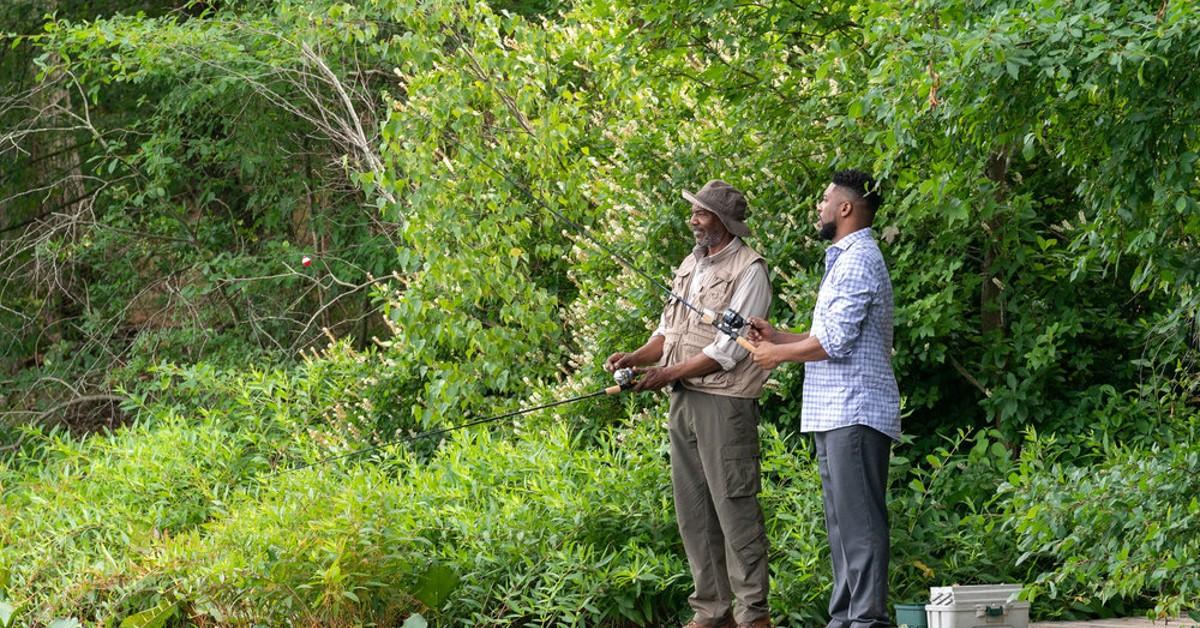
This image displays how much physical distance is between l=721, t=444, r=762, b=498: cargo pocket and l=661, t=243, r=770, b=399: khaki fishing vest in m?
0.19

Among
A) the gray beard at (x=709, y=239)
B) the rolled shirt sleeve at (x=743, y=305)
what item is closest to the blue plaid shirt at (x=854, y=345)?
the rolled shirt sleeve at (x=743, y=305)

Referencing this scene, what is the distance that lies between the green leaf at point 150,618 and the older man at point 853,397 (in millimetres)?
2710

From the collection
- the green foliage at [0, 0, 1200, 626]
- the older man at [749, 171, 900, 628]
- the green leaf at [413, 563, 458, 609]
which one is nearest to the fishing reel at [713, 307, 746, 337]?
the older man at [749, 171, 900, 628]

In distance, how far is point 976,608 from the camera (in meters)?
4.67

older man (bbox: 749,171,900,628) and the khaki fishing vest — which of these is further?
the khaki fishing vest

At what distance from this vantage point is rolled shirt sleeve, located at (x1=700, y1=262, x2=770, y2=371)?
209 inches

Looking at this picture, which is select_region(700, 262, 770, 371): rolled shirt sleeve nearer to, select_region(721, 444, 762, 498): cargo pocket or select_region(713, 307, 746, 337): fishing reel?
select_region(713, 307, 746, 337): fishing reel

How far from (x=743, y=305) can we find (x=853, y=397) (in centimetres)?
68

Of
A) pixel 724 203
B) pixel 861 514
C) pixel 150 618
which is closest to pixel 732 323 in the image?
pixel 724 203

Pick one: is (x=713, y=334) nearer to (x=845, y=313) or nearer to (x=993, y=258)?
(x=845, y=313)

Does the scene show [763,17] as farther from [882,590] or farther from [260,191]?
[260,191]

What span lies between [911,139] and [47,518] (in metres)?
5.17

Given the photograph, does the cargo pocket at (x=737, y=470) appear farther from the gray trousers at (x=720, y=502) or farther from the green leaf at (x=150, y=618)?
the green leaf at (x=150, y=618)

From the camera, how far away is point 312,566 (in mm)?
6082
